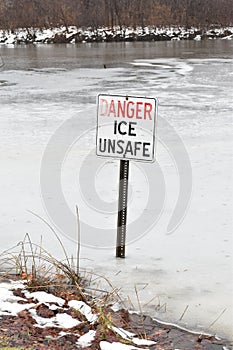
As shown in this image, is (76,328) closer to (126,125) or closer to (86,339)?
(86,339)

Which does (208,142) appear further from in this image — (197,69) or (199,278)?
(197,69)

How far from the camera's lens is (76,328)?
3.39 m

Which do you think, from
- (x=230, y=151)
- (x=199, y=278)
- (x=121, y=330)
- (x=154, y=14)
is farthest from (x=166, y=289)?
(x=154, y=14)

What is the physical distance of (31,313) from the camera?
352 cm

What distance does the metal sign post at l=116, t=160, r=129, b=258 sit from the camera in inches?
169

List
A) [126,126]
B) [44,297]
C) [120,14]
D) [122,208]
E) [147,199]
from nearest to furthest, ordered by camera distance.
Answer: [44,297], [126,126], [122,208], [147,199], [120,14]

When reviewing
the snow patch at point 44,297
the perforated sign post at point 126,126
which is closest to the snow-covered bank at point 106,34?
the perforated sign post at point 126,126

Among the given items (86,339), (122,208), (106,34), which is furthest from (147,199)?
(106,34)

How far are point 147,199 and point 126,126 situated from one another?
180cm

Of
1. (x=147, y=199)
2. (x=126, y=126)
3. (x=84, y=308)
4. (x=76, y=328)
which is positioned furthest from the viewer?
(x=147, y=199)

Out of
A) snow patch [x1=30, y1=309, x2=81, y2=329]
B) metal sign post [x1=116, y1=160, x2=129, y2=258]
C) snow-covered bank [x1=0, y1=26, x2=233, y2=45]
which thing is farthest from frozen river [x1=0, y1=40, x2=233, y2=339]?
snow-covered bank [x1=0, y1=26, x2=233, y2=45]

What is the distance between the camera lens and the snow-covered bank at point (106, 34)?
41897 mm

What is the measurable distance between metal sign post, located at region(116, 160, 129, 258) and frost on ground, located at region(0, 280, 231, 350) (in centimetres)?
81

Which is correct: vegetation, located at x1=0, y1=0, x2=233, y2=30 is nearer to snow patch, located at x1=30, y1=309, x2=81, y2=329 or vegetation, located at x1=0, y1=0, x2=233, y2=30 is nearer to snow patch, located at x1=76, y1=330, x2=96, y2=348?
snow patch, located at x1=30, y1=309, x2=81, y2=329
